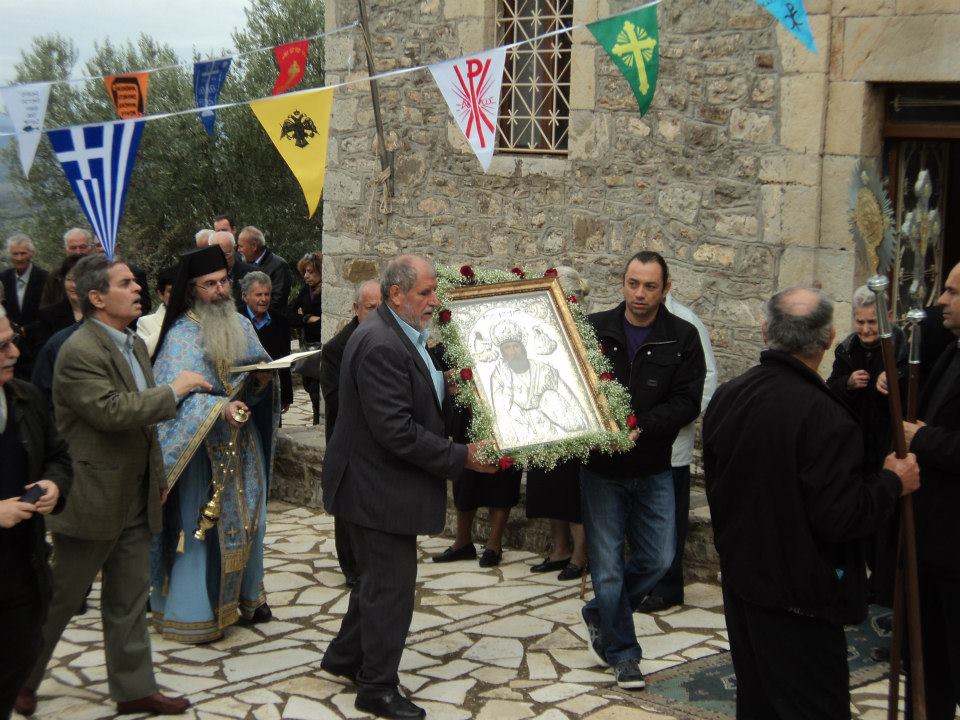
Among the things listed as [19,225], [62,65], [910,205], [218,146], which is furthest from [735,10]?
[62,65]

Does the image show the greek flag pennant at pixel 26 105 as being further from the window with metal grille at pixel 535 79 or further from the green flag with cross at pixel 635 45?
the green flag with cross at pixel 635 45

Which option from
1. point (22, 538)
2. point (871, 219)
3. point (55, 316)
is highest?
point (871, 219)

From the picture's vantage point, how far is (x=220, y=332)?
20.5 ft

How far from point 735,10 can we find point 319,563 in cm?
451

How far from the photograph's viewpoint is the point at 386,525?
5078 mm

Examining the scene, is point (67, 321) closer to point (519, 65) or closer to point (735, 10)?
point (519, 65)

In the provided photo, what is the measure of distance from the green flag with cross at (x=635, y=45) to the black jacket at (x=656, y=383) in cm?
202

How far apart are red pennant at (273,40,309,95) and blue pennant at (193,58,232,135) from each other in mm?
844

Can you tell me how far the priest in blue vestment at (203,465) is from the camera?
20.3 ft

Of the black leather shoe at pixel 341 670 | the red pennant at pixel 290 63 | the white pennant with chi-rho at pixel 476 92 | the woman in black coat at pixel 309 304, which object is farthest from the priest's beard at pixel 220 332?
the woman in black coat at pixel 309 304

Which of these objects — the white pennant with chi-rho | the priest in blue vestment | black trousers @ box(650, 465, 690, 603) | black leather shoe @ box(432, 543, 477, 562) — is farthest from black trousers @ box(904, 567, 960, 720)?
the white pennant with chi-rho

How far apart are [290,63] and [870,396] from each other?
519cm

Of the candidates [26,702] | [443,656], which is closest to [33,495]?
[26,702]

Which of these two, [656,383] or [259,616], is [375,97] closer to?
[259,616]
